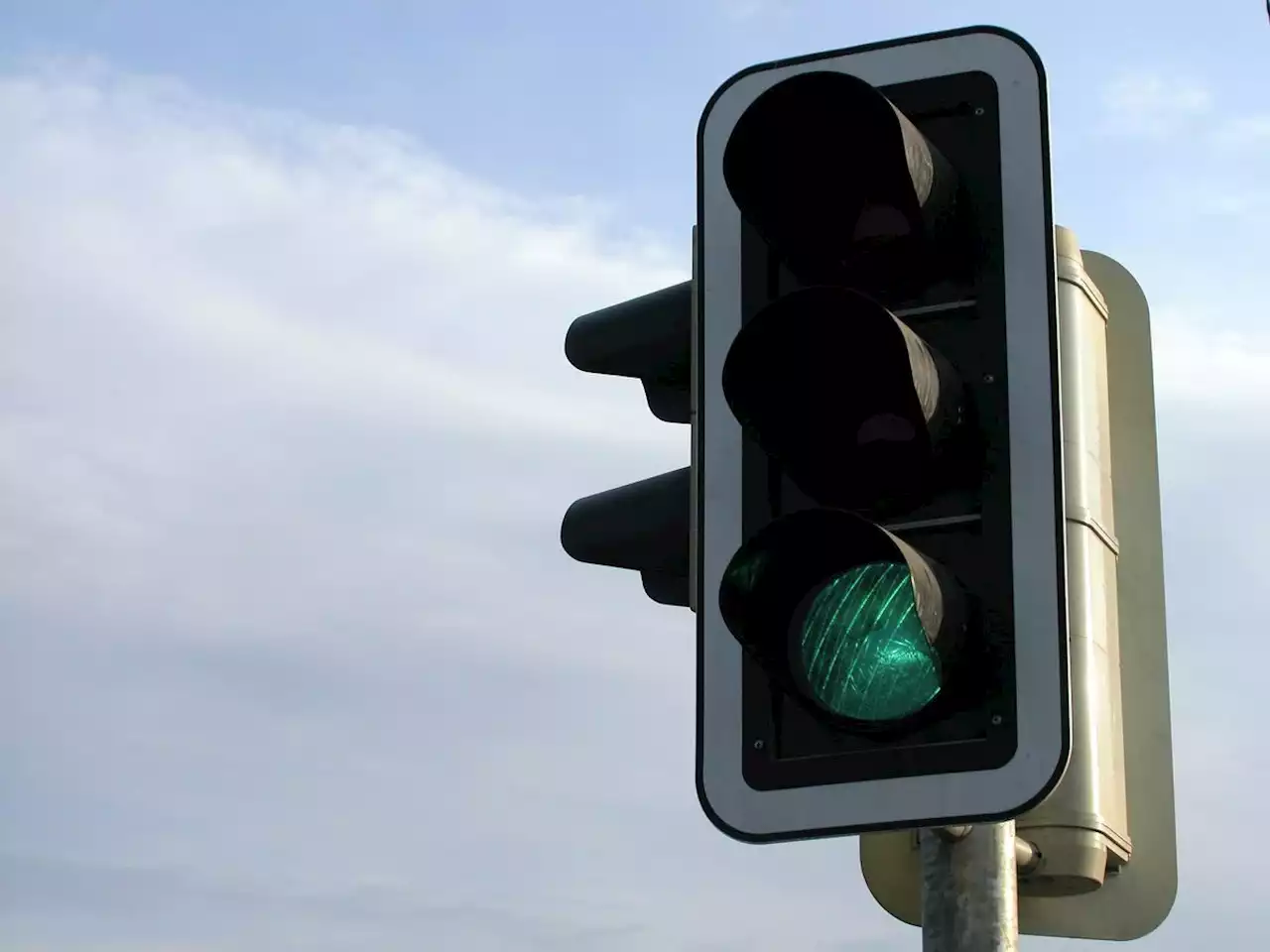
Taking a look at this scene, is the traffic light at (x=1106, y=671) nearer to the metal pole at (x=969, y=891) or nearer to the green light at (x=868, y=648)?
the metal pole at (x=969, y=891)

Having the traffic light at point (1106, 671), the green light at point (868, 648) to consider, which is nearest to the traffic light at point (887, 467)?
the green light at point (868, 648)

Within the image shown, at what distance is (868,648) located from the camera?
2715mm

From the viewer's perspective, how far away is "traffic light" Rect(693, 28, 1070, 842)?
2629 mm

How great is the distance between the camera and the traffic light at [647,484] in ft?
11.3

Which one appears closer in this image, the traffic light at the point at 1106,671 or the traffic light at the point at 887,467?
the traffic light at the point at 887,467

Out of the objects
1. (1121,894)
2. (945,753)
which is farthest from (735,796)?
(1121,894)

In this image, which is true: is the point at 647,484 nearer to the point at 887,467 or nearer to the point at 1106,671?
the point at 887,467

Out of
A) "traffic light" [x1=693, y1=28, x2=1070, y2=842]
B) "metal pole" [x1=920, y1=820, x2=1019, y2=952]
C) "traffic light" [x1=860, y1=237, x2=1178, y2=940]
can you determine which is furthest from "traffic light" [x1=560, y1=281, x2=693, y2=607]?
"metal pole" [x1=920, y1=820, x2=1019, y2=952]

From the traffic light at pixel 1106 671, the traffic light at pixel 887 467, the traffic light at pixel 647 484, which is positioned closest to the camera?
the traffic light at pixel 887 467

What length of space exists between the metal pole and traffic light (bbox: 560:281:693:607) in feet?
2.86

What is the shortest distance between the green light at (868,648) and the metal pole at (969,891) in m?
0.22

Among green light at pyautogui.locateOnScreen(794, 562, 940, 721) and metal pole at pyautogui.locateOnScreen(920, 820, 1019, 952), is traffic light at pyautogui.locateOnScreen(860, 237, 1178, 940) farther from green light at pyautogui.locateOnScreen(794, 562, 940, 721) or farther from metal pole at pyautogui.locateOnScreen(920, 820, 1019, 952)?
green light at pyautogui.locateOnScreen(794, 562, 940, 721)

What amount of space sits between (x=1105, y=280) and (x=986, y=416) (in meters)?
0.87

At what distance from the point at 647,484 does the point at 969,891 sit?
3.58 ft
